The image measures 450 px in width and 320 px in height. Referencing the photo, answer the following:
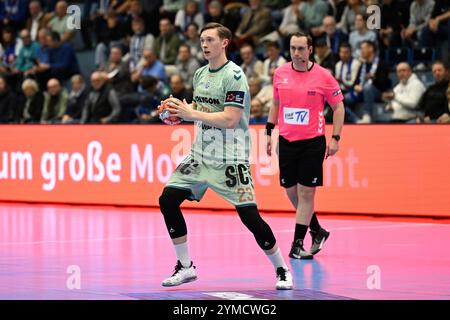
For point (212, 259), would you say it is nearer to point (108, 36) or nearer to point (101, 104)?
point (101, 104)

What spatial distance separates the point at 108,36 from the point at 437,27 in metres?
8.33

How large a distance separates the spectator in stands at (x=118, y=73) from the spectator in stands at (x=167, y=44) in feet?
2.58

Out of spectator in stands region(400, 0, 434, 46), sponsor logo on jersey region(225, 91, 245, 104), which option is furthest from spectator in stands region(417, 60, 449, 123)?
sponsor logo on jersey region(225, 91, 245, 104)

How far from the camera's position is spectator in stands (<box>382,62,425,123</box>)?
17.5m

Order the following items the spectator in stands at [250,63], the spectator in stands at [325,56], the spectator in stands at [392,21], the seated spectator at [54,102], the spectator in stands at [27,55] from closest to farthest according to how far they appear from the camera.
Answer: the spectator in stands at [325,56], the spectator in stands at [392,21], the spectator in stands at [250,63], the seated spectator at [54,102], the spectator in stands at [27,55]

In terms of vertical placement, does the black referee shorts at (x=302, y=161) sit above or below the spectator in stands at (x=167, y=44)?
below

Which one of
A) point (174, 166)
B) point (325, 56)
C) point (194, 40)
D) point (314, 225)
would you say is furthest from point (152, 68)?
point (314, 225)

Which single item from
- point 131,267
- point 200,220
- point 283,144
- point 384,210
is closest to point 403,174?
point 384,210

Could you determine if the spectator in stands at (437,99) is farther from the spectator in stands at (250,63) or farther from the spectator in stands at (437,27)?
the spectator in stands at (250,63)

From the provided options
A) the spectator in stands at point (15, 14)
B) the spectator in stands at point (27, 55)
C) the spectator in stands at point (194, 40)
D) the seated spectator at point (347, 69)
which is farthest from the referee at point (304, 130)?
the spectator in stands at point (15, 14)

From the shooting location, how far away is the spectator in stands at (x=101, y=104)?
20688mm

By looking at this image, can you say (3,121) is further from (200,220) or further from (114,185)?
(200,220)

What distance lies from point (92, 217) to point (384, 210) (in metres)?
4.71

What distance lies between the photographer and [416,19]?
63.3 feet
